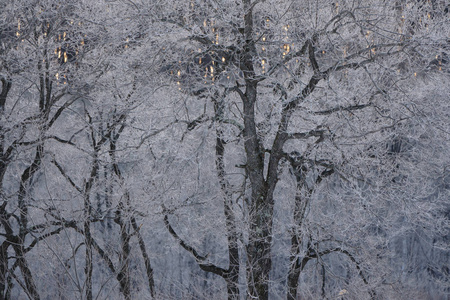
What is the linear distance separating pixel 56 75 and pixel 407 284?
14.7 metres

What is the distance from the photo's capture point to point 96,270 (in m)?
20.8

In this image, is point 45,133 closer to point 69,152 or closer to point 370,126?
point 69,152

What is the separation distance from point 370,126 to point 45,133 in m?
7.89

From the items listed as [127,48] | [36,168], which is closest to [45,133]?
[36,168]

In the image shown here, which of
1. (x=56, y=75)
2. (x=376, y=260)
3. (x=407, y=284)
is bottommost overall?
(x=407, y=284)

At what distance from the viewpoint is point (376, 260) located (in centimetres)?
1133

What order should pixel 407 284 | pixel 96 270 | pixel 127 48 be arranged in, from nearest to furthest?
pixel 127 48, pixel 407 284, pixel 96 270

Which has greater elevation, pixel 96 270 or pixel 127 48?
pixel 127 48

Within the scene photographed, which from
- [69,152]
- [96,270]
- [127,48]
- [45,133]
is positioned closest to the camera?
[45,133]

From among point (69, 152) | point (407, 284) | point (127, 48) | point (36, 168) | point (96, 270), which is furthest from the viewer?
point (96, 270)

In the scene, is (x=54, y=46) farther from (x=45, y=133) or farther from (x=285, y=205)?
(x=285, y=205)

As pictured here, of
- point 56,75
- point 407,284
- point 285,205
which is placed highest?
point 56,75

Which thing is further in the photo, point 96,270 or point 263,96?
point 96,270

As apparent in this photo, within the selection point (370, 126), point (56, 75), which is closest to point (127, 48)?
point (56, 75)
